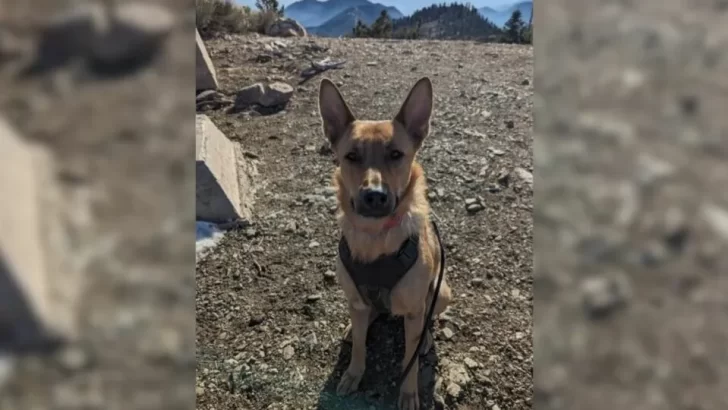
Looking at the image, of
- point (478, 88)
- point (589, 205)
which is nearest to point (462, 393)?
point (589, 205)

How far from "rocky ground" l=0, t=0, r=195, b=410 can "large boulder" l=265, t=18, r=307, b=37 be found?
34.6 feet

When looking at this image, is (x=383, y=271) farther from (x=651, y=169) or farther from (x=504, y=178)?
(x=504, y=178)

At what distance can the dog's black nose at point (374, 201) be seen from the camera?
8.00ft

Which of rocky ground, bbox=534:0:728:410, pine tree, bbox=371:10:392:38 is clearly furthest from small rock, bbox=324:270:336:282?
pine tree, bbox=371:10:392:38

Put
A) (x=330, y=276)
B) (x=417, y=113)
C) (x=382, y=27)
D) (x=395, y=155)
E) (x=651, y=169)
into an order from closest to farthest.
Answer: (x=651, y=169)
(x=395, y=155)
(x=417, y=113)
(x=330, y=276)
(x=382, y=27)

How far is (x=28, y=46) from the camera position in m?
0.48

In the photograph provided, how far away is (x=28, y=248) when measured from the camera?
435 millimetres

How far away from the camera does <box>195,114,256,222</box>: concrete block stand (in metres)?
4.03

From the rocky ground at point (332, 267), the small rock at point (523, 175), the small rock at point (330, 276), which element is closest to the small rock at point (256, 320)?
the rocky ground at point (332, 267)

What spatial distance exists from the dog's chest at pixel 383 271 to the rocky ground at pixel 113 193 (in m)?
1.97

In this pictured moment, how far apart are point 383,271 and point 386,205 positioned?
1.06ft

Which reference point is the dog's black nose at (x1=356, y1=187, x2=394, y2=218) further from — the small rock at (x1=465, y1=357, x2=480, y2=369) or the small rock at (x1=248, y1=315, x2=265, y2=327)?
the small rock at (x1=248, y1=315, x2=265, y2=327)

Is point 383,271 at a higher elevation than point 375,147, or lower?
lower

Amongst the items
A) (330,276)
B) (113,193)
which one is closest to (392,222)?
(330,276)
